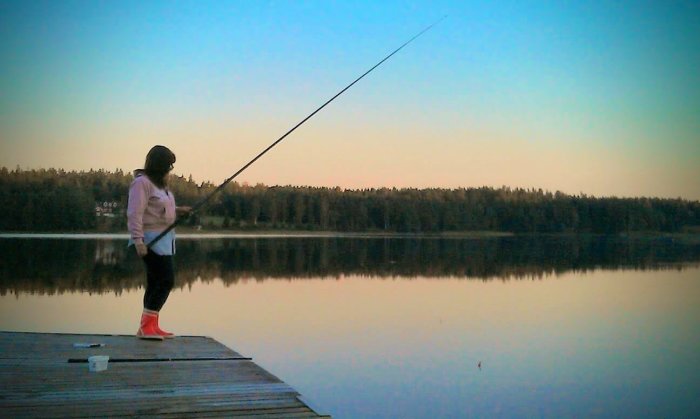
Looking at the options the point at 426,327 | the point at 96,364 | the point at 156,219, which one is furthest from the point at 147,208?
the point at 426,327

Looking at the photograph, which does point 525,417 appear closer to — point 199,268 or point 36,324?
point 36,324

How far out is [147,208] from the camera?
5.75 metres

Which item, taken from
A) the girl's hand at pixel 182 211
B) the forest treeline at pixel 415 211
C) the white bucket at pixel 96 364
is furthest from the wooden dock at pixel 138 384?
the forest treeline at pixel 415 211

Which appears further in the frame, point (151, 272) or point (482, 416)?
point (482, 416)

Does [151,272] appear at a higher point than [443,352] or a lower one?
higher

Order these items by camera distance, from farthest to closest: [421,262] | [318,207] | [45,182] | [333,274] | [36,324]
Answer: [318,207] → [45,182] → [421,262] → [333,274] → [36,324]

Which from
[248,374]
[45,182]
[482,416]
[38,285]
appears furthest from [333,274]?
[45,182]

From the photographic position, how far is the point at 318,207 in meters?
87.8

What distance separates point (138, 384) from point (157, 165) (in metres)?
2.11

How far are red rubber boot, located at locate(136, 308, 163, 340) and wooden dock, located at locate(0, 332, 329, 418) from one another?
0.18 m

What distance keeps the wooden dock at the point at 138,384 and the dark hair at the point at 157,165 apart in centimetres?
138

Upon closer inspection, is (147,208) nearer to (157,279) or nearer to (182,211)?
(182,211)

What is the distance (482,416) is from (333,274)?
15598mm

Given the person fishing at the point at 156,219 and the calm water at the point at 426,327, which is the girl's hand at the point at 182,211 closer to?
the person fishing at the point at 156,219
